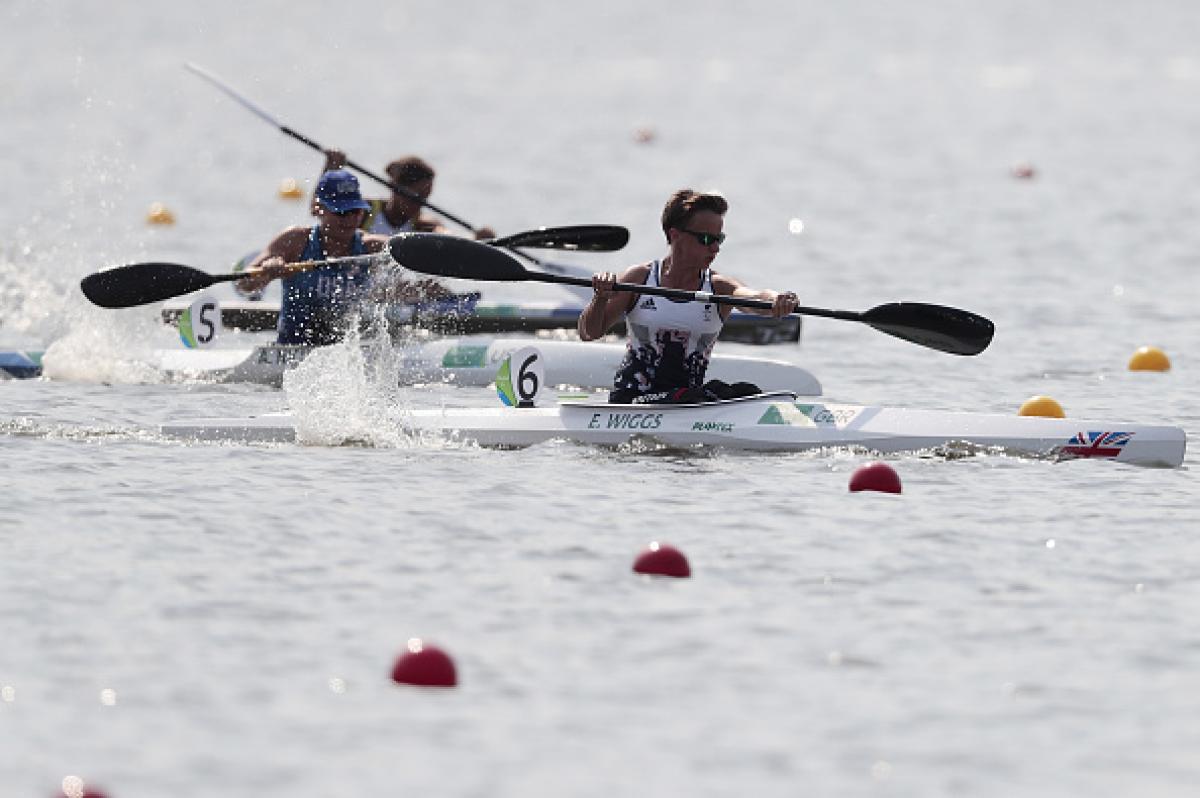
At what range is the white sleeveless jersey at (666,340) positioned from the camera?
12.4 metres

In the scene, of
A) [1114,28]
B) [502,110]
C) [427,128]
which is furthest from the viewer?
[1114,28]

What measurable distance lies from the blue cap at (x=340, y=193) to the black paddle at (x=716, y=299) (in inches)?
72.4

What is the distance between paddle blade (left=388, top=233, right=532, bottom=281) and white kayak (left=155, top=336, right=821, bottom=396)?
248 cm

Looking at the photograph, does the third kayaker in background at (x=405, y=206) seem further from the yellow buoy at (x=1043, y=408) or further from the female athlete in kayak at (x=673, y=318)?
the yellow buoy at (x=1043, y=408)

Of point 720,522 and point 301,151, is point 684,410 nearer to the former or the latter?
point 720,522

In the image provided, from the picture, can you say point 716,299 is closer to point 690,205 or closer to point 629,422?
point 690,205

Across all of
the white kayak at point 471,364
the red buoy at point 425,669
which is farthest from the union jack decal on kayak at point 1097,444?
the red buoy at point 425,669

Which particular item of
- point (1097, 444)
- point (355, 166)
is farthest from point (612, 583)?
point (355, 166)

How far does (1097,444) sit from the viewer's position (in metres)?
11.9

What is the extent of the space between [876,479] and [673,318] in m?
1.90

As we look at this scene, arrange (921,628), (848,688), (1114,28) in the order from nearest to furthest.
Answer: (848,688), (921,628), (1114,28)

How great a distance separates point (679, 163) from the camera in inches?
1517

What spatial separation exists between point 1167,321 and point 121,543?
472 inches

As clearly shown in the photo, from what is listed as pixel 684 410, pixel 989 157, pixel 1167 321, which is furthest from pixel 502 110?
pixel 684 410
